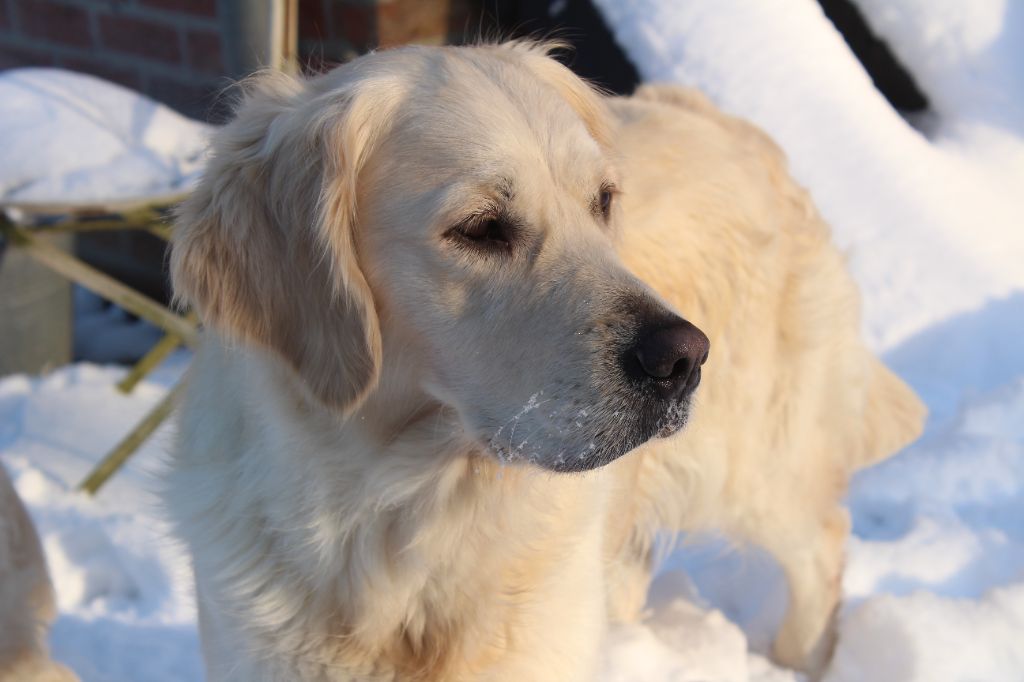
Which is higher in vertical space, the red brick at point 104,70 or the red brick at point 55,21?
the red brick at point 55,21

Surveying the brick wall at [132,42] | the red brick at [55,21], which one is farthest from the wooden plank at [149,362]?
the red brick at [55,21]

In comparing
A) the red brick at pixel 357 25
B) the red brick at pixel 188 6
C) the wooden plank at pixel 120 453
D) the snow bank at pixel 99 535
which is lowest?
the snow bank at pixel 99 535

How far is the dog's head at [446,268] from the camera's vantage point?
1.76 meters

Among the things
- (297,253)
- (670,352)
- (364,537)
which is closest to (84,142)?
(297,253)

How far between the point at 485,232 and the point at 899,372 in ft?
9.95

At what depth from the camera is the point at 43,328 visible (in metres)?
4.46

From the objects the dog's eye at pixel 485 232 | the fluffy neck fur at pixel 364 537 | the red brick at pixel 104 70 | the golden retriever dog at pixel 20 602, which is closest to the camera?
the dog's eye at pixel 485 232

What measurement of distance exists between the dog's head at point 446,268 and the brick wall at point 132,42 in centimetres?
302

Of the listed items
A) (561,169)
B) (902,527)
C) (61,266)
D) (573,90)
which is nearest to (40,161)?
(61,266)

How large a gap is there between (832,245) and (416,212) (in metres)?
1.62

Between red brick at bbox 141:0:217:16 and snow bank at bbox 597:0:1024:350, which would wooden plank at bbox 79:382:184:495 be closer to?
red brick at bbox 141:0:217:16

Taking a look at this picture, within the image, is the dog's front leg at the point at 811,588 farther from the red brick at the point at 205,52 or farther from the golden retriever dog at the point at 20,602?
the red brick at the point at 205,52

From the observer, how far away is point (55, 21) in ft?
17.1

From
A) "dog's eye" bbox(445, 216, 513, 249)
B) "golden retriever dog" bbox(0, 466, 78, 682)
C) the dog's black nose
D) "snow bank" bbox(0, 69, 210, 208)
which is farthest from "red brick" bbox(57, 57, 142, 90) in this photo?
the dog's black nose
